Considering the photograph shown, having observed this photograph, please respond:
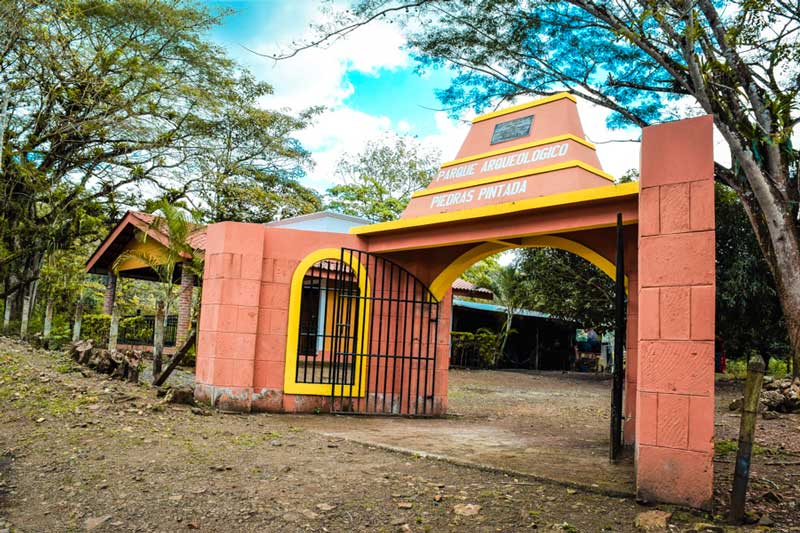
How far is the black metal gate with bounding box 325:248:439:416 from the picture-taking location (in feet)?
29.2

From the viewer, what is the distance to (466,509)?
4.52m

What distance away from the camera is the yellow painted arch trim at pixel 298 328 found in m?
8.72

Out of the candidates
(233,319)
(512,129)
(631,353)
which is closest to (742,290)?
(631,353)

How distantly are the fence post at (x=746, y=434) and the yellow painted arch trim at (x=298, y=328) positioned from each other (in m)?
5.34

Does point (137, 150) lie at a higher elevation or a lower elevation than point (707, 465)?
higher

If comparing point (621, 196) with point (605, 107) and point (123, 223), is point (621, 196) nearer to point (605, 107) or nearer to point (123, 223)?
point (605, 107)

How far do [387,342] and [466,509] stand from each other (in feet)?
14.3

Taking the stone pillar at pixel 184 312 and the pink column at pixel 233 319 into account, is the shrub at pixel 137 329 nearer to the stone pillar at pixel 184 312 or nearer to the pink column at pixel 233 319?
the stone pillar at pixel 184 312

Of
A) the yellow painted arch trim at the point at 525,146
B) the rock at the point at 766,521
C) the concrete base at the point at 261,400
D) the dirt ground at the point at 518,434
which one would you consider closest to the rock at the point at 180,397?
the concrete base at the point at 261,400

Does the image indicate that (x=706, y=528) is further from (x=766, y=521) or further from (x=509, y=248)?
(x=509, y=248)

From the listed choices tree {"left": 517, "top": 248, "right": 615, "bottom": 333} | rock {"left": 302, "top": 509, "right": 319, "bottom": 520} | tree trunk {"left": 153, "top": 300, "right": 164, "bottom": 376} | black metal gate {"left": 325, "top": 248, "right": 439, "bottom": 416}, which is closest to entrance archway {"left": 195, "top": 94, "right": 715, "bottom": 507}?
black metal gate {"left": 325, "top": 248, "right": 439, "bottom": 416}

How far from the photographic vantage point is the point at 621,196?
19.7 ft

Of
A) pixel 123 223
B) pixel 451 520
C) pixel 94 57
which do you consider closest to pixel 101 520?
pixel 451 520

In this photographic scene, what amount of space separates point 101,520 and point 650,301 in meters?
4.28
